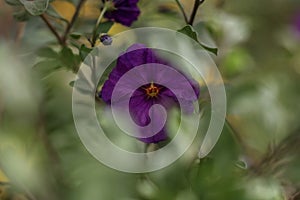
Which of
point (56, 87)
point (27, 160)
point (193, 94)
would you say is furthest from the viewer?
point (56, 87)

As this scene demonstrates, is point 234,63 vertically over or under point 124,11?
under

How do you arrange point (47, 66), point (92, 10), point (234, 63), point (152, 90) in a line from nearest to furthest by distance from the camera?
1. point (152, 90)
2. point (47, 66)
3. point (234, 63)
4. point (92, 10)

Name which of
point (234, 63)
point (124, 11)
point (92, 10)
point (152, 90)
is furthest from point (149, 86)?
point (92, 10)

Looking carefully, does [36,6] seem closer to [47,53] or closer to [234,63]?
[47,53]

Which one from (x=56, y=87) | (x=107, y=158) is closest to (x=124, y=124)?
(x=107, y=158)

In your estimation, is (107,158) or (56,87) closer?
(107,158)

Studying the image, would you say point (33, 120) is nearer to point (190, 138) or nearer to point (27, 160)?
point (27, 160)

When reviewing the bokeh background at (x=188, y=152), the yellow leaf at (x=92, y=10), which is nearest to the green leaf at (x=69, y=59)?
the bokeh background at (x=188, y=152)
